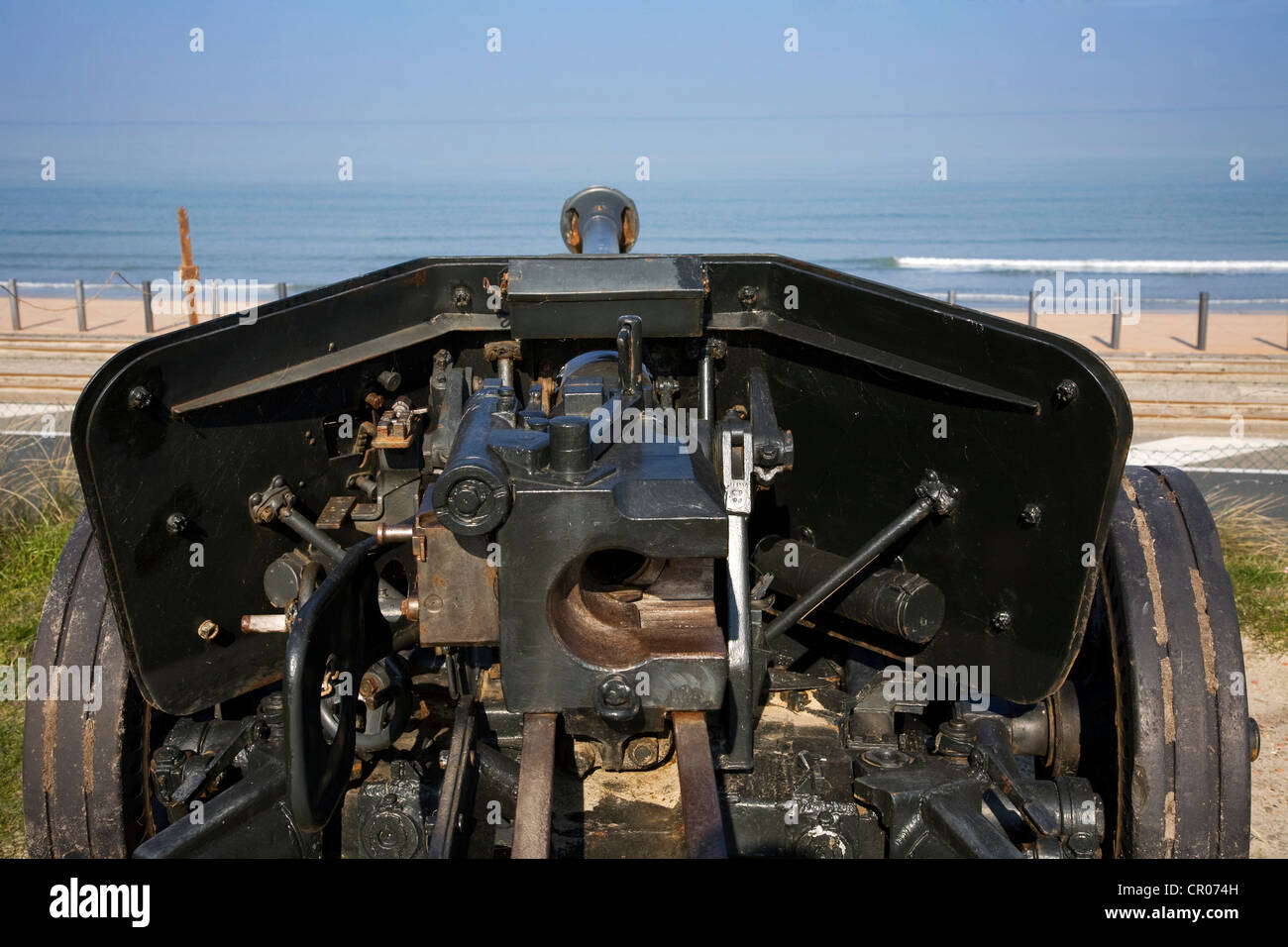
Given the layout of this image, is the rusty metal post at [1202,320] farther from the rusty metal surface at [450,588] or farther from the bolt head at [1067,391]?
the rusty metal surface at [450,588]

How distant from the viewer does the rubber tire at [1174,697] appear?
10.6 ft

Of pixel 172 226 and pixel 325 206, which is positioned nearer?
pixel 172 226

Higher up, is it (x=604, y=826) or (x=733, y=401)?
(x=733, y=401)

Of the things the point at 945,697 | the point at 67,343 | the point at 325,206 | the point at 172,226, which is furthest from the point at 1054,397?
the point at 325,206

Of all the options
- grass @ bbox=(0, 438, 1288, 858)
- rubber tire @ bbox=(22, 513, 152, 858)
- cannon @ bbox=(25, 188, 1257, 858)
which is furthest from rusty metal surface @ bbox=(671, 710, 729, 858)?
grass @ bbox=(0, 438, 1288, 858)

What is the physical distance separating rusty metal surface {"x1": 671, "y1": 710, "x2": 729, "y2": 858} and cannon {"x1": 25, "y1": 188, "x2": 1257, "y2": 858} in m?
0.01

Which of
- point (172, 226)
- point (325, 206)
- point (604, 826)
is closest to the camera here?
point (604, 826)

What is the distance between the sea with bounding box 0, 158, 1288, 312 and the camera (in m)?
34.9

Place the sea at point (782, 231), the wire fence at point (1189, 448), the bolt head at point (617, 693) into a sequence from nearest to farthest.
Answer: the bolt head at point (617, 693), the wire fence at point (1189, 448), the sea at point (782, 231)

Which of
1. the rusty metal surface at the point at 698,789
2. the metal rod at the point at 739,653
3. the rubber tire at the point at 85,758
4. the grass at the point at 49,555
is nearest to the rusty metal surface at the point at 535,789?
the rusty metal surface at the point at 698,789

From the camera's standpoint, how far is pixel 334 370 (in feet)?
12.3
